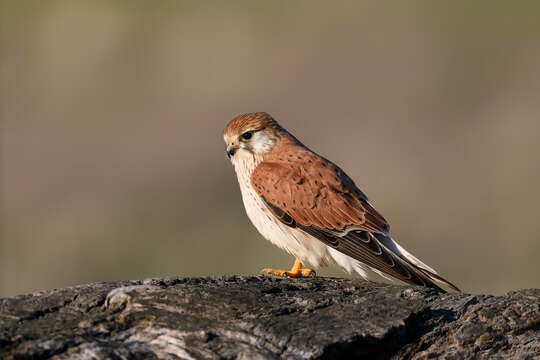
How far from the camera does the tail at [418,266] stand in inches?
212

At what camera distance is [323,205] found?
5.98 m

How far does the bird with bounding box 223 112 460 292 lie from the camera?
5719 millimetres

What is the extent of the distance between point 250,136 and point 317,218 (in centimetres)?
99

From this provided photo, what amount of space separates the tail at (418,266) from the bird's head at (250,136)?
3.97 ft

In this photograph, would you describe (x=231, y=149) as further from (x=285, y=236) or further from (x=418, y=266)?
(x=418, y=266)

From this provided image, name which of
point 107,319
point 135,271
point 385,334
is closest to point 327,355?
point 385,334

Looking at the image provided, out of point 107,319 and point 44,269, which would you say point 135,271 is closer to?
point 44,269

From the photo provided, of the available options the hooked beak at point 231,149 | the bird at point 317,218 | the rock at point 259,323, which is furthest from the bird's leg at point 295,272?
the hooked beak at point 231,149

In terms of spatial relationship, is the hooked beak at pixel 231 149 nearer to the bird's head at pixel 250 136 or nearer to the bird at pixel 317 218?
the bird's head at pixel 250 136

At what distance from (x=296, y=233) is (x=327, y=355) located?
2.02 meters

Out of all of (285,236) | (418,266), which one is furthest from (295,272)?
(418,266)

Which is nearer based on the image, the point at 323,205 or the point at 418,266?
the point at 418,266

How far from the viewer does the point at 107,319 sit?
4.24 metres

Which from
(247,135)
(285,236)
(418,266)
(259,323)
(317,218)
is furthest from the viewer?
(247,135)
